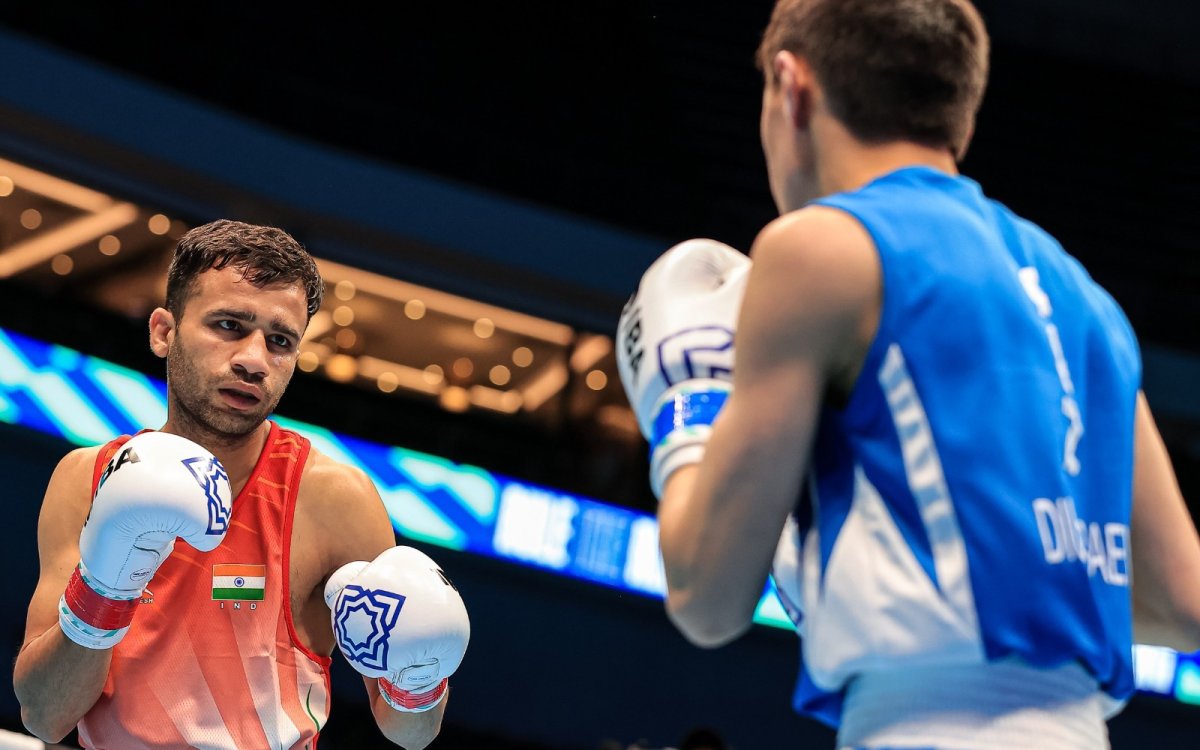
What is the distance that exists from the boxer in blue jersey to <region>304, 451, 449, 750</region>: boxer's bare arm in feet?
4.25

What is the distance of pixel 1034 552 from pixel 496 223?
8631 millimetres

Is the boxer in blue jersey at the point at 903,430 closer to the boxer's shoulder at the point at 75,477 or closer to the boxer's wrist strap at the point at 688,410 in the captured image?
the boxer's wrist strap at the point at 688,410

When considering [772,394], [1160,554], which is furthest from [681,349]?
[1160,554]

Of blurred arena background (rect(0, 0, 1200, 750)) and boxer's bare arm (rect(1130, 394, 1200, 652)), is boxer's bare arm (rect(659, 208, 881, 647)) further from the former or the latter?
blurred arena background (rect(0, 0, 1200, 750))

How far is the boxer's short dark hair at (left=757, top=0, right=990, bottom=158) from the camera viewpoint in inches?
55.5

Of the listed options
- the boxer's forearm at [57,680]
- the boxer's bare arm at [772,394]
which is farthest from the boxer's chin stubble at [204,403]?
the boxer's bare arm at [772,394]

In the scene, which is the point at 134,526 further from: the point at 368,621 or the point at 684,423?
the point at 684,423

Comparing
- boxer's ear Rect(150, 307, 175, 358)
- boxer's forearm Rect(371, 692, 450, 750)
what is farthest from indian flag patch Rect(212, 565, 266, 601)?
boxer's ear Rect(150, 307, 175, 358)

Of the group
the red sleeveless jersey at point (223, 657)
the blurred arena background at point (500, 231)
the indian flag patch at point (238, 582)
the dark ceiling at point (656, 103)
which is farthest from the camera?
the dark ceiling at point (656, 103)

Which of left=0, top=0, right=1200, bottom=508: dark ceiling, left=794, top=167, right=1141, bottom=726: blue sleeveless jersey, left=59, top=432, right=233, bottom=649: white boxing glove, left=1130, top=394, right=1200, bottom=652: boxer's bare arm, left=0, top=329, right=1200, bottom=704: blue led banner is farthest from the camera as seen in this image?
left=0, top=0, right=1200, bottom=508: dark ceiling

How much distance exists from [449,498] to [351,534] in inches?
254

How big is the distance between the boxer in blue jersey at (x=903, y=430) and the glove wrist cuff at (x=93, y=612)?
1.15 metres

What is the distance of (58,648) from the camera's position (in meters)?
2.22

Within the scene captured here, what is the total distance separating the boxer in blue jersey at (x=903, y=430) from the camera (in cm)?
128
